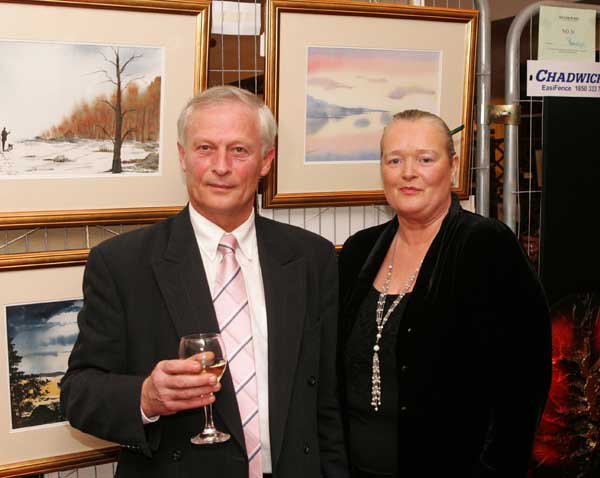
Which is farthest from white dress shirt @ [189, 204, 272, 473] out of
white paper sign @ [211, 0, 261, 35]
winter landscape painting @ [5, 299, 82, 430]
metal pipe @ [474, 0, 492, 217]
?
metal pipe @ [474, 0, 492, 217]

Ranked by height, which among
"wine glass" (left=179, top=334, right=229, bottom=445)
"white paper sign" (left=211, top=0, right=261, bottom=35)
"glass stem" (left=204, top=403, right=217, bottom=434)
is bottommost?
"glass stem" (left=204, top=403, right=217, bottom=434)

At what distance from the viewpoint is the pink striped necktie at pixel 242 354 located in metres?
1.99

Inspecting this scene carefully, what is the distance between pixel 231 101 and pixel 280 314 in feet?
1.88

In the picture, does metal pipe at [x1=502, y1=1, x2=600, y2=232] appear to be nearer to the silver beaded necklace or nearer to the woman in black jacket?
the woman in black jacket

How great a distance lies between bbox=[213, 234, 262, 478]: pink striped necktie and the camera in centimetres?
199

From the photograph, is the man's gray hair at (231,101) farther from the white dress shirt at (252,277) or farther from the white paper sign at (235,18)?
the white paper sign at (235,18)

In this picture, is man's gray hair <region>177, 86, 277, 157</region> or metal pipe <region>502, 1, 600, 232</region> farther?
metal pipe <region>502, 1, 600, 232</region>

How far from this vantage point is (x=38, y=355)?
7.61ft

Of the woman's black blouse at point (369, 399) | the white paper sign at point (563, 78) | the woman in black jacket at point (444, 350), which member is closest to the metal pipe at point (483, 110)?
the white paper sign at point (563, 78)

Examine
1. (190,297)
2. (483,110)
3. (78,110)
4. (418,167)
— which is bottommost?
(190,297)

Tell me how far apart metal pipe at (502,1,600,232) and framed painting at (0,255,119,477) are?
5.47 feet

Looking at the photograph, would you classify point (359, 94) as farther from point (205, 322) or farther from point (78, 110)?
point (205, 322)

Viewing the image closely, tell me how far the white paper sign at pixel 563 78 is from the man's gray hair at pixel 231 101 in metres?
1.36

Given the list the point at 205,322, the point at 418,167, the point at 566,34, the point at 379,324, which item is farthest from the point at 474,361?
the point at 566,34
